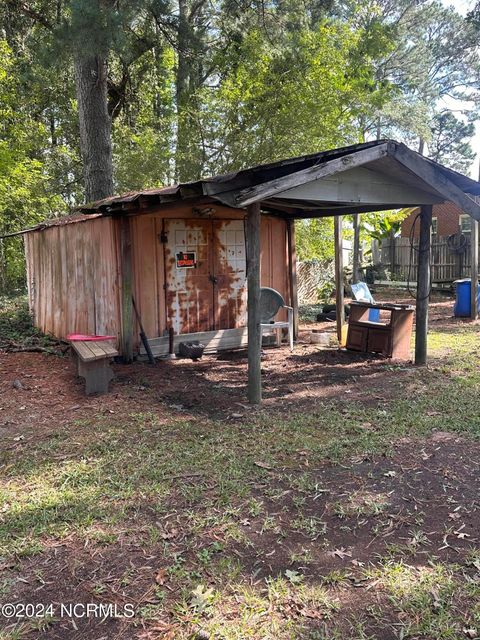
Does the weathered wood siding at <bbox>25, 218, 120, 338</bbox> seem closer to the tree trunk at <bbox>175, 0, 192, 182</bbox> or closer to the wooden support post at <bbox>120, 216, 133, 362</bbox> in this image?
the wooden support post at <bbox>120, 216, 133, 362</bbox>

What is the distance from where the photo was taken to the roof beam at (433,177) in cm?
540

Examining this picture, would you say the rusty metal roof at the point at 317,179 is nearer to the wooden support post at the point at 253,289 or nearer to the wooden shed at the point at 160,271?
the wooden support post at the point at 253,289

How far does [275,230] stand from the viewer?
28.3 ft

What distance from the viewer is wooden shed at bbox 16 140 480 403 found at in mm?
5168

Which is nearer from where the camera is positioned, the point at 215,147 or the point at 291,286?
the point at 291,286

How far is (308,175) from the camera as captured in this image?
16.2ft

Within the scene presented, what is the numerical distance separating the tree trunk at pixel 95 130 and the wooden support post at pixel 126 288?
346 cm

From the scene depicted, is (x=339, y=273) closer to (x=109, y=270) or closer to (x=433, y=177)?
(x=433, y=177)

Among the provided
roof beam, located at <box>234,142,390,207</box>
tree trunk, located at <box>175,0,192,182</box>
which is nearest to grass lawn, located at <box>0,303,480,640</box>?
roof beam, located at <box>234,142,390,207</box>

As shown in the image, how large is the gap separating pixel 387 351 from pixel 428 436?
319 centimetres

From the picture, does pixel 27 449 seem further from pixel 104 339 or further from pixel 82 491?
pixel 104 339

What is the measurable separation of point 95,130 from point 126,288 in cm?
456

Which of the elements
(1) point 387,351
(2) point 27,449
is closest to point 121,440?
(2) point 27,449

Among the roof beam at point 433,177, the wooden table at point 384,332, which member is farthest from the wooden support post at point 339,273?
the roof beam at point 433,177
